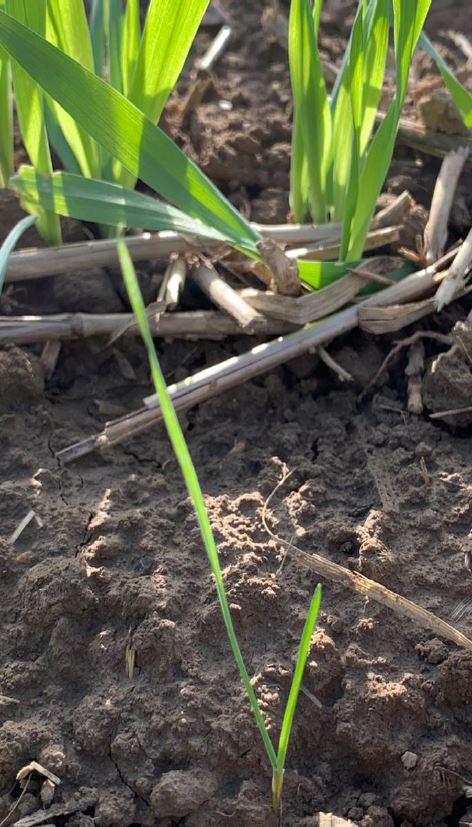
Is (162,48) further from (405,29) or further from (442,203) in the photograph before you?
(442,203)

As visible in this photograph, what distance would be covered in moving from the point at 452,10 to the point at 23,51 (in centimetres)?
139

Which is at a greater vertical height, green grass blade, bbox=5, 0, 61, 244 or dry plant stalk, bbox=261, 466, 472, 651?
green grass blade, bbox=5, 0, 61, 244

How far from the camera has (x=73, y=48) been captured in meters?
1.45

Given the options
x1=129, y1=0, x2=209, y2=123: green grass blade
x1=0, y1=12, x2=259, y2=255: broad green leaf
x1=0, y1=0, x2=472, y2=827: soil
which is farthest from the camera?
x1=129, y1=0, x2=209, y2=123: green grass blade

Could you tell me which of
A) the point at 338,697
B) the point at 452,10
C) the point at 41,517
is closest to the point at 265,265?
the point at 41,517

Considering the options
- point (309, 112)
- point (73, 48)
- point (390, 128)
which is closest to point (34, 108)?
point (73, 48)

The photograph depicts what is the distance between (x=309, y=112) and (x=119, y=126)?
38 centimetres

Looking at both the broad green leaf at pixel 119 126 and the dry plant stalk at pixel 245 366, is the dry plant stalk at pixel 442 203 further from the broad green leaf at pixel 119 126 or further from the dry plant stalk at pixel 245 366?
the broad green leaf at pixel 119 126

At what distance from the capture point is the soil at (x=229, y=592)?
3.43 feet

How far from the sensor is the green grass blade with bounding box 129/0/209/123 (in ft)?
4.28

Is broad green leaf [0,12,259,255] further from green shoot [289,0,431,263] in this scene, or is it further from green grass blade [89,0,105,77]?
green grass blade [89,0,105,77]

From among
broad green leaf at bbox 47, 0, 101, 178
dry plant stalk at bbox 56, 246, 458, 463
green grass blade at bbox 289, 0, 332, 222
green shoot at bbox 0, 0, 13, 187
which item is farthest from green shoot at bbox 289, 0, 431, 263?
green shoot at bbox 0, 0, 13, 187

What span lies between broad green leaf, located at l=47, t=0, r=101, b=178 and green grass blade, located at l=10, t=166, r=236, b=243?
17 cm

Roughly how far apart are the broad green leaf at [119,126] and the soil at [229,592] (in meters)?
0.28
